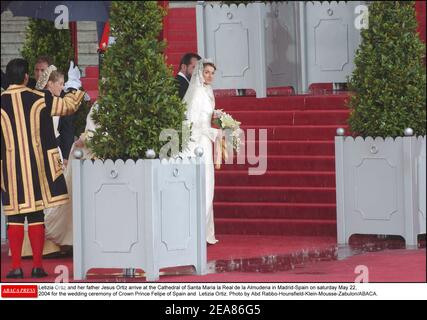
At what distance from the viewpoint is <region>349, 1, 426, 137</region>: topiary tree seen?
14164 mm

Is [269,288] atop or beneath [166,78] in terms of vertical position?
beneath

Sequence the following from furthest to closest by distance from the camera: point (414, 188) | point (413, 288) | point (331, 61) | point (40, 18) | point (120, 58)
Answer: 1. point (331, 61)
2. point (40, 18)
3. point (414, 188)
4. point (120, 58)
5. point (413, 288)

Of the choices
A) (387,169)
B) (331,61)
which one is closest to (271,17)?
(331,61)

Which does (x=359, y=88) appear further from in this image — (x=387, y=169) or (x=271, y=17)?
(x=271, y=17)

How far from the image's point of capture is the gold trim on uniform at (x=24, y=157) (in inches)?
480

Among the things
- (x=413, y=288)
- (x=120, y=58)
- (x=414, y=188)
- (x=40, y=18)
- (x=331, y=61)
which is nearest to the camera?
(x=413, y=288)

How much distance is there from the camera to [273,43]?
18047 mm

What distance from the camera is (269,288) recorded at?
1086 cm

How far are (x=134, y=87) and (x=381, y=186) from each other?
330 centimetres

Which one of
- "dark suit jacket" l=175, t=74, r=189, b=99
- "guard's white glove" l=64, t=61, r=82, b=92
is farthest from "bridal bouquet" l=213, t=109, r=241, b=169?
"guard's white glove" l=64, t=61, r=82, b=92

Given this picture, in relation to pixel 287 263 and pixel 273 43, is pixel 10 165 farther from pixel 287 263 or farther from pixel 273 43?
pixel 273 43

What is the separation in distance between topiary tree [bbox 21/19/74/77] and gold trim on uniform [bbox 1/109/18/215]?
4148 millimetres

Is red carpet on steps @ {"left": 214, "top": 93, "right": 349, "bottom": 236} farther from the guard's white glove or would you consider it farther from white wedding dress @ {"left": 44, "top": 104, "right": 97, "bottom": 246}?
white wedding dress @ {"left": 44, "top": 104, "right": 97, "bottom": 246}

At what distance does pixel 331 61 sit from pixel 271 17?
0.97 metres
